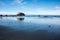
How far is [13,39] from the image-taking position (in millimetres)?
11562

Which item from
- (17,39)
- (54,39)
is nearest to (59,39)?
(54,39)

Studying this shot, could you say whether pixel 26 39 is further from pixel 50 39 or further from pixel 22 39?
pixel 50 39

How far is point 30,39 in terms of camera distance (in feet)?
38.4

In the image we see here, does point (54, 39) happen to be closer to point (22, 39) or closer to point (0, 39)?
point (22, 39)

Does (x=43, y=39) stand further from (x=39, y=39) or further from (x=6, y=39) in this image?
(x=6, y=39)

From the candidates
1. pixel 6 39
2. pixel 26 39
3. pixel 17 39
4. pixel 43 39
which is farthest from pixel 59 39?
pixel 6 39

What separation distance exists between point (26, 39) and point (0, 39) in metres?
3.04

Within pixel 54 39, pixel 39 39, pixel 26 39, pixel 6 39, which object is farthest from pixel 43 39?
pixel 6 39

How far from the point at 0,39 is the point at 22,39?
2557 mm

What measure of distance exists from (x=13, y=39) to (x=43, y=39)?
11.8 ft

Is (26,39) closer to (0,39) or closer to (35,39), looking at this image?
(35,39)

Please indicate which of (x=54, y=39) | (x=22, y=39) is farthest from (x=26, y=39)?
(x=54, y=39)

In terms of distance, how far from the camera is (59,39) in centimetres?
1168

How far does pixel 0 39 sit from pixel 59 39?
6.97m
